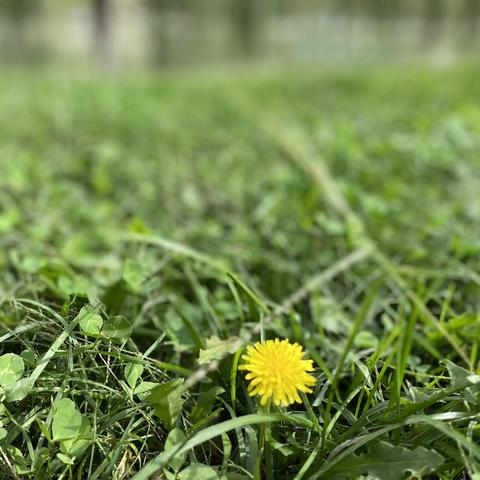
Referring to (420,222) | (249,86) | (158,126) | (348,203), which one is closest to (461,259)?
(420,222)

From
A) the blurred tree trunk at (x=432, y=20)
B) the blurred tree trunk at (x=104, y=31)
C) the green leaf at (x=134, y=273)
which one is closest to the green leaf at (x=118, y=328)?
the green leaf at (x=134, y=273)

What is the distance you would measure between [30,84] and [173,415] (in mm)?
5367

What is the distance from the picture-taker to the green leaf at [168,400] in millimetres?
684

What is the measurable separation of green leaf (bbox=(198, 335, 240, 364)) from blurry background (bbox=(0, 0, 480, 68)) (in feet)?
58.1

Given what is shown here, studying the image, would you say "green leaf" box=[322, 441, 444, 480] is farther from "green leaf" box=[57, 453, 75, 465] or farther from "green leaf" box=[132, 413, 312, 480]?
"green leaf" box=[57, 453, 75, 465]

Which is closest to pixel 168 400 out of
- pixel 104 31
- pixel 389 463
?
A: pixel 389 463

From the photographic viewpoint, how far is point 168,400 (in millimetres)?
687

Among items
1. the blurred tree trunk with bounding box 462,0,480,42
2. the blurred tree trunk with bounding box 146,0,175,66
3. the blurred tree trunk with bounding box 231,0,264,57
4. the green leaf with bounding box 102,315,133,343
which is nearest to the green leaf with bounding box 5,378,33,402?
the green leaf with bounding box 102,315,133,343

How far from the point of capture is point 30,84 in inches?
215

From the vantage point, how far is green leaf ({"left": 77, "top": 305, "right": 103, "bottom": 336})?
0.73m

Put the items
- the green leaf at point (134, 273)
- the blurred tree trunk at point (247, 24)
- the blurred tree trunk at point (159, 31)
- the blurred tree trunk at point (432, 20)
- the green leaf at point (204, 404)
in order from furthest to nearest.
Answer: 1. the blurred tree trunk at point (247, 24)
2. the blurred tree trunk at point (159, 31)
3. the blurred tree trunk at point (432, 20)
4. the green leaf at point (134, 273)
5. the green leaf at point (204, 404)

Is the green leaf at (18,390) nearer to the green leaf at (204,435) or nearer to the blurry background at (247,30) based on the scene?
the green leaf at (204,435)

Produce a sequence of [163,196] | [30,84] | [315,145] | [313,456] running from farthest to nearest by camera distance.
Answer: [30,84] → [315,145] → [163,196] → [313,456]

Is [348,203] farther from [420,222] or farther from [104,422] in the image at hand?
[104,422]
